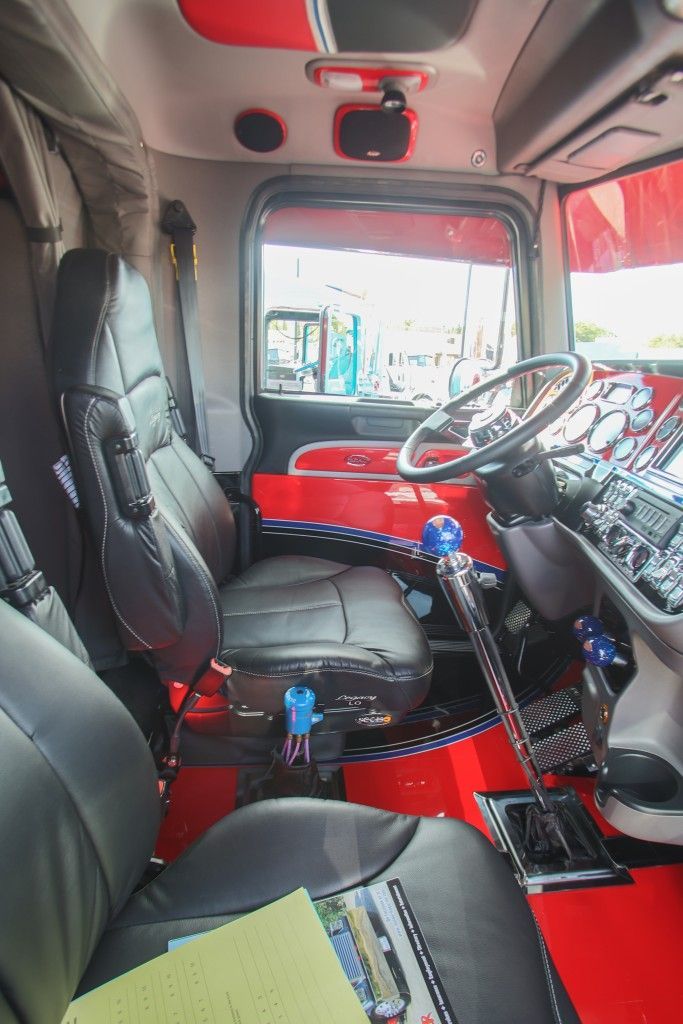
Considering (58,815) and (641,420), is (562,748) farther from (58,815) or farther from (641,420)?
(58,815)

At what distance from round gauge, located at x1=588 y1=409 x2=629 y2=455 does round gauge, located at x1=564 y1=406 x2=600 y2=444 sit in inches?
0.9

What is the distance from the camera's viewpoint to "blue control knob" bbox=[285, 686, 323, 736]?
1147 millimetres

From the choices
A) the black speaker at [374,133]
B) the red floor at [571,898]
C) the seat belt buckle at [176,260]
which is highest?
the black speaker at [374,133]

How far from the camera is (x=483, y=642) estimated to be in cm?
116

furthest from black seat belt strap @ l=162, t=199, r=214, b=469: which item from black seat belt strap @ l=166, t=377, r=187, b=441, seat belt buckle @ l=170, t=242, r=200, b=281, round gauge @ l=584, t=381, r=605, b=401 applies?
round gauge @ l=584, t=381, r=605, b=401

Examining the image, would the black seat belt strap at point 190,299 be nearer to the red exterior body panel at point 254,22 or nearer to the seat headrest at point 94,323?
the red exterior body panel at point 254,22

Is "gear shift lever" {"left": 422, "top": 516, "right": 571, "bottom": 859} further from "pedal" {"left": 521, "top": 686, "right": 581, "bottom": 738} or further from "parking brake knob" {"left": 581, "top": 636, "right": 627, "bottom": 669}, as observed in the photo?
"pedal" {"left": 521, "top": 686, "right": 581, "bottom": 738}

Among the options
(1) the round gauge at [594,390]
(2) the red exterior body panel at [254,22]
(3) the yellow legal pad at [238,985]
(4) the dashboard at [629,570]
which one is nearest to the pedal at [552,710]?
(4) the dashboard at [629,570]

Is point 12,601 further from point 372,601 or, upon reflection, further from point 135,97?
point 135,97

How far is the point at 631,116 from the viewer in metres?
1.36

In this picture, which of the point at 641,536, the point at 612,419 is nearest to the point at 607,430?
the point at 612,419

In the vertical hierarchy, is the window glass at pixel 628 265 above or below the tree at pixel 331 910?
above

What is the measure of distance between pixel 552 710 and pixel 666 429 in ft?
2.74

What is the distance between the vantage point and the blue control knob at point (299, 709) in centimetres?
115
